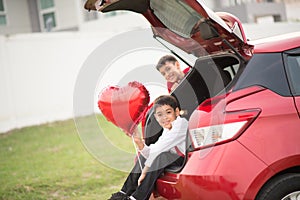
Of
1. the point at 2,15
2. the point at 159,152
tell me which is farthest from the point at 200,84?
the point at 2,15

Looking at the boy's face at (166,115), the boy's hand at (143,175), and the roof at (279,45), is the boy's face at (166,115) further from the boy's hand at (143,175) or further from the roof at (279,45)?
the roof at (279,45)

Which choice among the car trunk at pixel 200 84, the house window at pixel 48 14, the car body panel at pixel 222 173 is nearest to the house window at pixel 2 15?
the house window at pixel 48 14

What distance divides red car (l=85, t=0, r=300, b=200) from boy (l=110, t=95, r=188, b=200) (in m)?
0.10

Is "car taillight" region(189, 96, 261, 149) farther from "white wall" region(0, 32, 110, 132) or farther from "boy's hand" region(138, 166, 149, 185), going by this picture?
"white wall" region(0, 32, 110, 132)

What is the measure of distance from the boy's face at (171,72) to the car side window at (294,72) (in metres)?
1.34

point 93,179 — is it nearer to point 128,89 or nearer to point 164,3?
point 128,89

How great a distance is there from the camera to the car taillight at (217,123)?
10.3ft

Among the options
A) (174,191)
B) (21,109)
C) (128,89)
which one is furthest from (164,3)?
(21,109)

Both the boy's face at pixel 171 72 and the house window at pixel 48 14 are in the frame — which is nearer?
the boy's face at pixel 171 72

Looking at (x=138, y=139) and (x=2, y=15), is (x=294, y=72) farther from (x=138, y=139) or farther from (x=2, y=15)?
(x=2, y=15)

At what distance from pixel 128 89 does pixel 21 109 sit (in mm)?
7695

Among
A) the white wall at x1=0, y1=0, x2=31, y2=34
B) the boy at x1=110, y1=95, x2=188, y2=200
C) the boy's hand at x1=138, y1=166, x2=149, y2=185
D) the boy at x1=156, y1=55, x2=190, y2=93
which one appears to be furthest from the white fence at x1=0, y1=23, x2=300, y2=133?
the boy's hand at x1=138, y1=166, x2=149, y2=185

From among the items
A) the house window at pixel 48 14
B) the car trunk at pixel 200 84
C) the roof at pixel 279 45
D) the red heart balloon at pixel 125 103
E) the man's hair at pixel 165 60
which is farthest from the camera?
the house window at pixel 48 14

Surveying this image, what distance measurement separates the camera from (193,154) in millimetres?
3246
